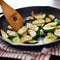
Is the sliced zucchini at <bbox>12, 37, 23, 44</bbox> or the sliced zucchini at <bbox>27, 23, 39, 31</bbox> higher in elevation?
the sliced zucchini at <bbox>12, 37, 23, 44</bbox>

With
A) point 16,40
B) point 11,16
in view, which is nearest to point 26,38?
point 16,40

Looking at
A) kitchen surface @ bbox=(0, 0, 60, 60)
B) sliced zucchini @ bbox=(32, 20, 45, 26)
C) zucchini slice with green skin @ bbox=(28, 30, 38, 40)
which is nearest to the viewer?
kitchen surface @ bbox=(0, 0, 60, 60)

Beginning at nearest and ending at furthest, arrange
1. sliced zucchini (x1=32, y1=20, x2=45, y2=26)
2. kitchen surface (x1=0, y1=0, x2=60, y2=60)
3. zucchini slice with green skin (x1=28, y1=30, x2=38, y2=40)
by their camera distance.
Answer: kitchen surface (x1=0, y1=0, x2=60, y2=60), zucchini slice with green skin (x1=28, y1=30, x2=38, y2=40), sliced zucchini (x1=32, y1=20, x2=45, y2=26)

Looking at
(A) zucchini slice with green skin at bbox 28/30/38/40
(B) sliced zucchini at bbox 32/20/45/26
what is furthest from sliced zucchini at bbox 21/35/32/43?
(B) sliced zucchini at bbox 32/20/45/26

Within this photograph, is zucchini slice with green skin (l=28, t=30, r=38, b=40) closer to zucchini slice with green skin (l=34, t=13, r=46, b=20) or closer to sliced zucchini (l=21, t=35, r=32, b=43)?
sliced zucchini (l=21, t=35, r=32, b=43)

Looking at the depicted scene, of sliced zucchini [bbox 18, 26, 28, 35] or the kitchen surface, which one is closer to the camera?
the kitchen surface

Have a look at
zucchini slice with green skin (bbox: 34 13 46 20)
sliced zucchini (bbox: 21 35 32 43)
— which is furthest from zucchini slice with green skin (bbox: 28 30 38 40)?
zucchini slice with green skin (bbox: 34 13 46 20)

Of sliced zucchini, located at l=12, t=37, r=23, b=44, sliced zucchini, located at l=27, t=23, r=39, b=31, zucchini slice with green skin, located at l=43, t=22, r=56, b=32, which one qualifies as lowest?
sliced zucchini, located at l=27, t=23, r=39, b=31

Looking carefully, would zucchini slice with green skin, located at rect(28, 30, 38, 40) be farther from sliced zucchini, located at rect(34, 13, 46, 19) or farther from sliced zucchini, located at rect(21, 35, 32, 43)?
sliced zucchini, located at rect(34, 13, 46, 19)

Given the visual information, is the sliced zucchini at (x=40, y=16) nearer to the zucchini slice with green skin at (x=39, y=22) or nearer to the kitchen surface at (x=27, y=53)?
the zucchini slice with green skin at (x=39, y=22)

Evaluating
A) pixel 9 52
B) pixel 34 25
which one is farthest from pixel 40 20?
pixel 9 52

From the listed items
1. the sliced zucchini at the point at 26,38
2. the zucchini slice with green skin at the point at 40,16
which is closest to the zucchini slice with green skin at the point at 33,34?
the sliced zucchini at the point at 26,38
